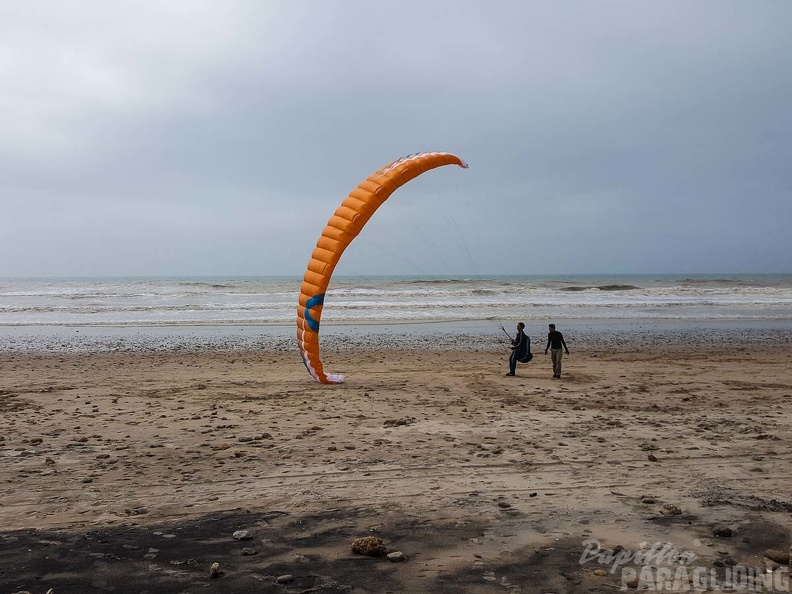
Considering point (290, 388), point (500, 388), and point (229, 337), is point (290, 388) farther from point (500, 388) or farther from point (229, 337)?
point (229, 337)

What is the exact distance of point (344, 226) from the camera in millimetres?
10141

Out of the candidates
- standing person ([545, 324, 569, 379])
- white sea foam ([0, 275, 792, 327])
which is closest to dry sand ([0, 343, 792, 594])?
standing person ([545, 324, 569, 379])

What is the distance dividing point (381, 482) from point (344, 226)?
554cm

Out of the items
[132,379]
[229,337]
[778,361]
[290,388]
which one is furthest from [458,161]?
[229,337]

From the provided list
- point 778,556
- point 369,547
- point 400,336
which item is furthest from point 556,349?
point 369,547

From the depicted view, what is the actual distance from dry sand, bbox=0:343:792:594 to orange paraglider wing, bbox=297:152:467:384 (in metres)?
1.08

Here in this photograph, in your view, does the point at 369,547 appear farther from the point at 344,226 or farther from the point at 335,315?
the point at 335,315

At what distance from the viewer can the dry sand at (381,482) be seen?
3.82 meters

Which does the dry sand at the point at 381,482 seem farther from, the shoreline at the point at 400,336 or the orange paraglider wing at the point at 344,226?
the shoreline at the point at 400,336

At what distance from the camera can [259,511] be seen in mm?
4809

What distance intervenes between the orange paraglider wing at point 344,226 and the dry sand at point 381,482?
108 cm

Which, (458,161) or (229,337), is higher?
(458,161)

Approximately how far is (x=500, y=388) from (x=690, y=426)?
12.0ft

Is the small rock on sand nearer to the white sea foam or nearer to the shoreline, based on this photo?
the shoreline
